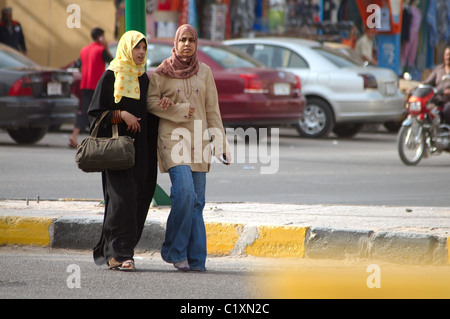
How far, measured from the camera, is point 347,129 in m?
17.9

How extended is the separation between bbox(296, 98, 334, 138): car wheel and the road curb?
9773 mm

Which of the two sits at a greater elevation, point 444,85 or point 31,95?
point 444,85

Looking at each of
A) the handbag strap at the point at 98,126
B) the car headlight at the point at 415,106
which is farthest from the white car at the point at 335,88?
the handbag strap at the point at 98,126

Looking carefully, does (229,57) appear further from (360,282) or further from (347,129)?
(360,282)

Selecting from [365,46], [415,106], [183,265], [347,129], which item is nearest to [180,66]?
[183,265]

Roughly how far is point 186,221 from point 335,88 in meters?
10.6

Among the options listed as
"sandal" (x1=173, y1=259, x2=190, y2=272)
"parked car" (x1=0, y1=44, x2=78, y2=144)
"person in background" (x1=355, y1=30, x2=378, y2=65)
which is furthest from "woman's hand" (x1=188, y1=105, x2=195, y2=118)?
"person in background" (x1=355, y1=30, x2=378, y2=65)

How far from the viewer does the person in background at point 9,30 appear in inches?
790

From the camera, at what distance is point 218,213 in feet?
26.0

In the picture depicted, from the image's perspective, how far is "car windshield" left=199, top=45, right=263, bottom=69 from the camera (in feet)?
52.3

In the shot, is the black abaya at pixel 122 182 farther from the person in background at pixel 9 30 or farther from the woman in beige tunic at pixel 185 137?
the person in background at pixel 9 30

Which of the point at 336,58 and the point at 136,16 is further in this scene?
the point at 336,58
